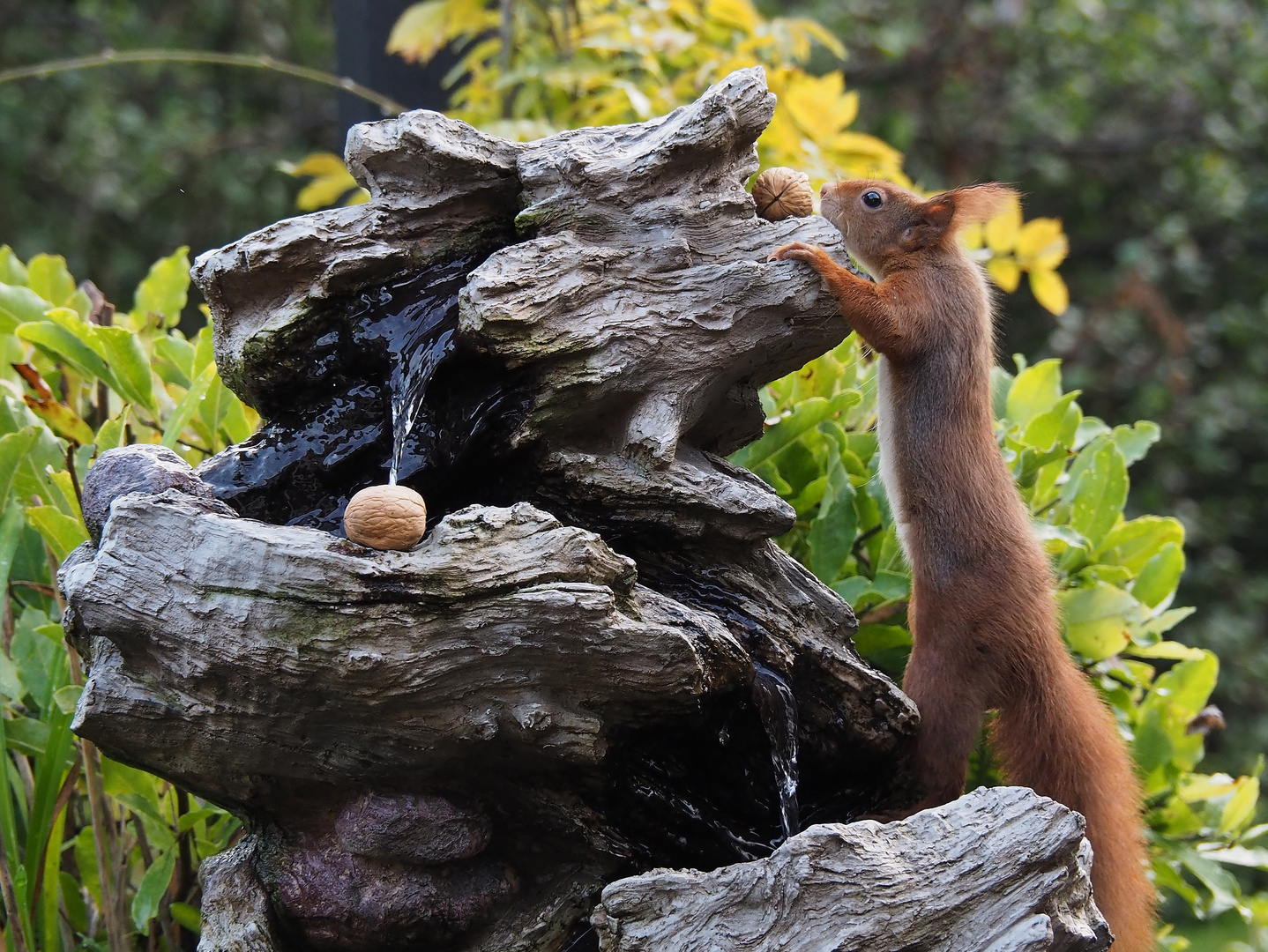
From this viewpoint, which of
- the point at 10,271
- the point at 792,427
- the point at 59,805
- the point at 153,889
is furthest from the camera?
the point at 10,271

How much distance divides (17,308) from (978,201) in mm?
1811

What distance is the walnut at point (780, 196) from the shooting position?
2072 millimetres

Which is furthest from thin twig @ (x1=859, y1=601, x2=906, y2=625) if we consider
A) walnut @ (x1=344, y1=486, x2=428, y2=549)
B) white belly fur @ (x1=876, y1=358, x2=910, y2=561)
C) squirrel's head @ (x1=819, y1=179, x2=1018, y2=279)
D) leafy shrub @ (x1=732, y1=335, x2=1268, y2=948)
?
walnut @ (x1=344, y1=486, x2=428, y2=549)

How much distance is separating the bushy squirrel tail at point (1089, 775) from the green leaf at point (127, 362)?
157cm

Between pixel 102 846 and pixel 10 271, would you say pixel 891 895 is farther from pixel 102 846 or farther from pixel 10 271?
pixel 10 271

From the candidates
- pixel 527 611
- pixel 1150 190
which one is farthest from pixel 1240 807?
pixel 1150 190

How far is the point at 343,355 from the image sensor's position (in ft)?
6.01

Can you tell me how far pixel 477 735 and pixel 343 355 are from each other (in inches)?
23.9

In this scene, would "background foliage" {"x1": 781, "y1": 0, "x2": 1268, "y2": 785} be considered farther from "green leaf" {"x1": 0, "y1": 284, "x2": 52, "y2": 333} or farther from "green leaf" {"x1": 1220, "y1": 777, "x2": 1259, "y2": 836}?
"green leaf" {"x1": 0, "y1": 284, "x2": 52, "y2": 333}

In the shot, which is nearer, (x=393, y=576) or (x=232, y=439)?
(x=393, y=576)

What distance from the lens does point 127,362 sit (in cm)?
218

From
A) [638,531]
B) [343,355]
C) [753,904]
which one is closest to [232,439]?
[343,355]

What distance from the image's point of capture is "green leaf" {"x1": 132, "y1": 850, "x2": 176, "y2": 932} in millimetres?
1916

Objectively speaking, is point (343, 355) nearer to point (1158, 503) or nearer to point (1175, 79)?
point (1158, 503)
